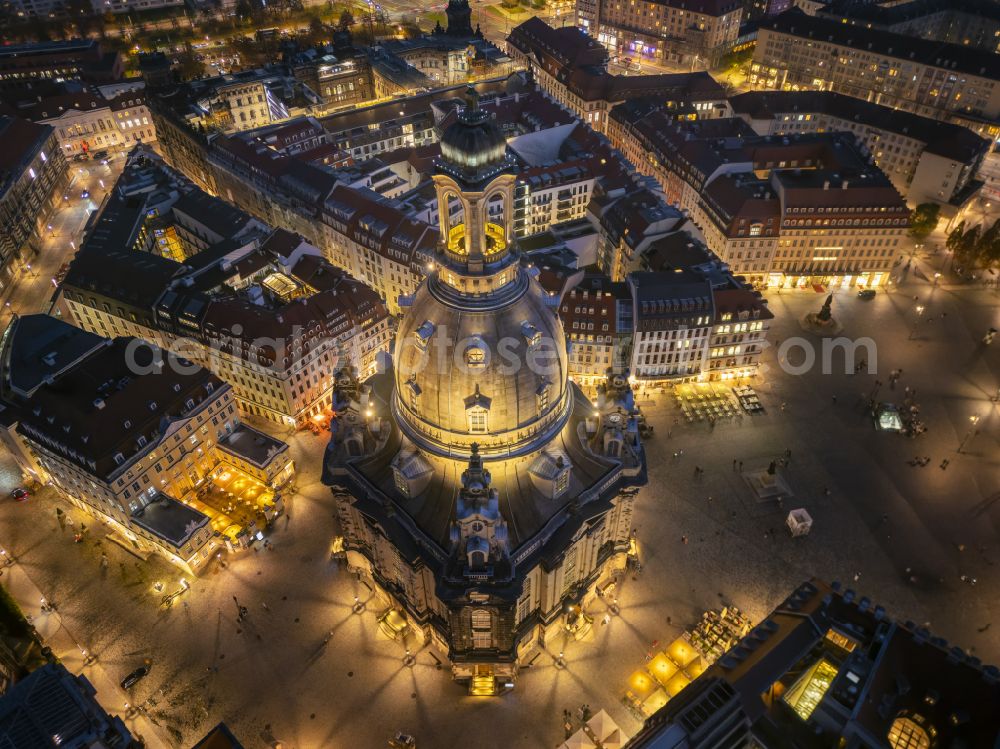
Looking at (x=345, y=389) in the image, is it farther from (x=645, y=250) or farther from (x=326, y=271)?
(x=645, y=250)

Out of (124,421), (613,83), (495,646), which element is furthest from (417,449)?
(613,83)

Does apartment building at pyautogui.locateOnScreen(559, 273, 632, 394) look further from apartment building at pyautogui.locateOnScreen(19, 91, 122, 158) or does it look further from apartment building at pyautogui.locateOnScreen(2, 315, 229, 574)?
apartment building at pyautogui.locateOnScreen(19, 91, 122, 158)

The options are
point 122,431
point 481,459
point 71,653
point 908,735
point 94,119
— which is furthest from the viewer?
point 94,119

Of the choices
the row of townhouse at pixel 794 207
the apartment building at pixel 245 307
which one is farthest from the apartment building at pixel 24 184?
the row of townhouse at pixel 794 207

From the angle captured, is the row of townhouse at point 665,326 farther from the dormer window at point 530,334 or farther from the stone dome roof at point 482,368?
A: the dormer window at point 530,334

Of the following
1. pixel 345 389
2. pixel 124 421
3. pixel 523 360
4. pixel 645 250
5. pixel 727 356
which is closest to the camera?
pixel 523 360

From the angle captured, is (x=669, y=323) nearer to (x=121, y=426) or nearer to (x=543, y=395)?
(x=543, y=395)

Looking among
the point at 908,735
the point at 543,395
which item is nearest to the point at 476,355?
the point at 543,395
